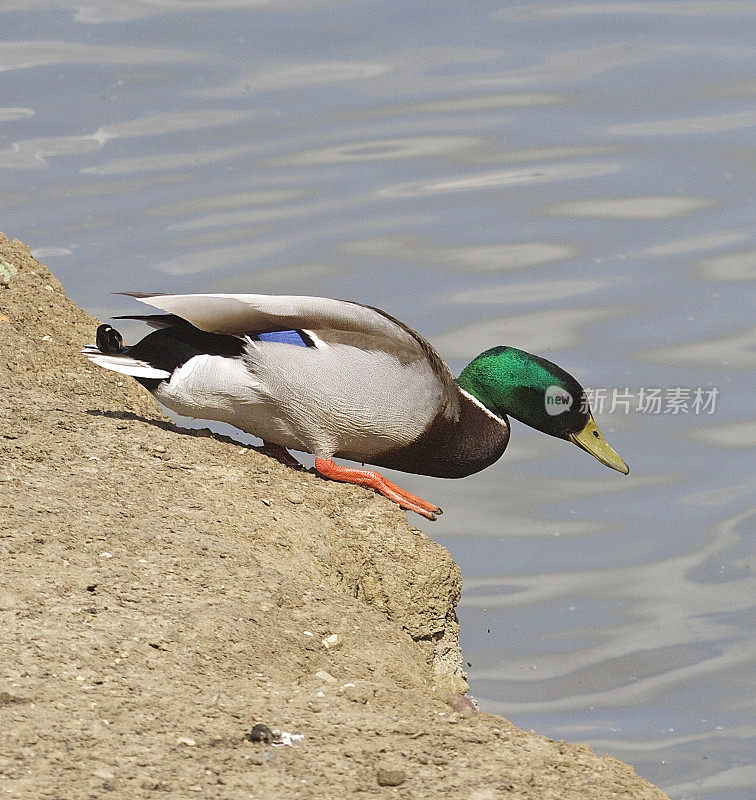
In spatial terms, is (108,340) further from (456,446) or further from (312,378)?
(456,446)

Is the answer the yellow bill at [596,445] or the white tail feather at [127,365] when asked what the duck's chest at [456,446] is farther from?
the white tail feather at [127,365]

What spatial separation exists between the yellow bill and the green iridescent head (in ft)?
0.22

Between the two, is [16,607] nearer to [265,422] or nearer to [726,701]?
[265,422]

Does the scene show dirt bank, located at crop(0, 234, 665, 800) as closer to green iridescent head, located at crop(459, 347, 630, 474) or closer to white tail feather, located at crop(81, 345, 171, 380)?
white tail feather, located at crop(81, 345, 171, 380)

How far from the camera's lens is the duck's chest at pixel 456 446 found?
4.93m

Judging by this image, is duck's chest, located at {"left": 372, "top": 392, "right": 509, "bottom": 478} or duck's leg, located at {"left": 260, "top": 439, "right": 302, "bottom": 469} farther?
duck's leg, located at {"left": 260, "top": 439, "right": 302, "bottom": 469}

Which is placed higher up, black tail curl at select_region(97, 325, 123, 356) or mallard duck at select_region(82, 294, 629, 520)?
black tail curl at select_region(97, 325, 123, 356)

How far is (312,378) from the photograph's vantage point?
469 centimetres

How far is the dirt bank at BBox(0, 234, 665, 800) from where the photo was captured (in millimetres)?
2947

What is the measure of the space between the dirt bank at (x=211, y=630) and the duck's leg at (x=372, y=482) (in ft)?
0.15

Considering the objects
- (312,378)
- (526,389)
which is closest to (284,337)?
(312,378)

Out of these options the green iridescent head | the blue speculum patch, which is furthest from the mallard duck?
the green iridescent head

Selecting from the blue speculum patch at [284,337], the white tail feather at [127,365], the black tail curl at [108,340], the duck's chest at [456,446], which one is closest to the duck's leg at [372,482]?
the duck's chest at [456,446]

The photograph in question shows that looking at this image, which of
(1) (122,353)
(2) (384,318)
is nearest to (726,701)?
(2) (384,318)
